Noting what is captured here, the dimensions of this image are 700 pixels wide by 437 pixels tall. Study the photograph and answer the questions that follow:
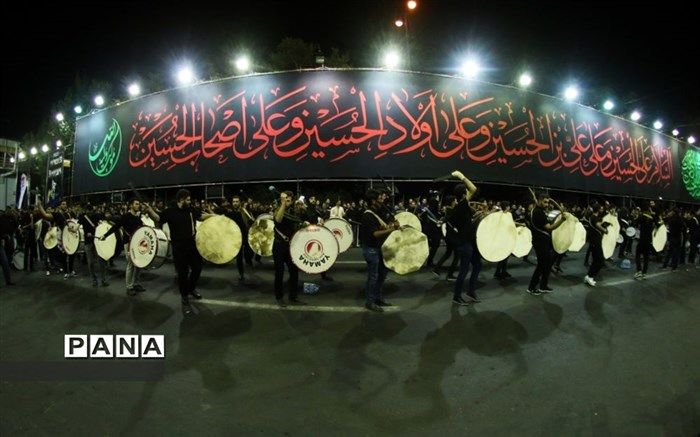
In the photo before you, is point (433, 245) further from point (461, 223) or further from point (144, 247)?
point (144, 247)

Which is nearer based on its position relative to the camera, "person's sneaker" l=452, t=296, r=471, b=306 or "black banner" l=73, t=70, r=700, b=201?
"person's sneaker" l=452, t=296, r=471, b=306

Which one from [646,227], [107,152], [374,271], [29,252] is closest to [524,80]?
[646,227]

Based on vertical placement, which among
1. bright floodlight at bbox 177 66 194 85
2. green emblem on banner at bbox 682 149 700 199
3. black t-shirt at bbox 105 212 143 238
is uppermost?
bright floodlight at bbox 177 66 194 85

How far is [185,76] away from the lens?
20.7 m

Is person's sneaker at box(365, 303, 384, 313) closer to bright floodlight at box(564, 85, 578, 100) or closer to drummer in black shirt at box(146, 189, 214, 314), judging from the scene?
drummer in black shirt at box(146, 189, 214, 314)

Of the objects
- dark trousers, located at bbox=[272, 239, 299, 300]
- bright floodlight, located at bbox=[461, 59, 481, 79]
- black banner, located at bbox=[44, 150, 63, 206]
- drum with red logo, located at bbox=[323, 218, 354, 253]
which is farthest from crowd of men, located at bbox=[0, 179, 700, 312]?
black banner, located at bbox=[44, 150, 63, 206]

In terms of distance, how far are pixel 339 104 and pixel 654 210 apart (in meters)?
12.5

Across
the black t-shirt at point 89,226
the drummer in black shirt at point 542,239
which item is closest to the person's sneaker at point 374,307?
the drummer in black shirt at point 542,239

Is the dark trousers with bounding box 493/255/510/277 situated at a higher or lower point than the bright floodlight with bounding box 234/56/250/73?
lower

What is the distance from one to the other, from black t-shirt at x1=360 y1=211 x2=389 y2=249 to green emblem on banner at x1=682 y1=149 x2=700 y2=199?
3648 cm

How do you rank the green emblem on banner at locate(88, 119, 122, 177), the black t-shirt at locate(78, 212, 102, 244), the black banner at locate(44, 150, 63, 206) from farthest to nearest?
the black banner at locate(44, 150, 63, 206) → the green emblem on banner at locate(88, 119, 122, 177) → the black t-shirt at locate(78, 212, 102, 244)

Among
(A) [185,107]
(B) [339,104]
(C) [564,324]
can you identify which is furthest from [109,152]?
(C) [564,324]

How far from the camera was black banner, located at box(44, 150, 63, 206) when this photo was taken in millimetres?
27406

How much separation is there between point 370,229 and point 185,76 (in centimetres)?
1867
